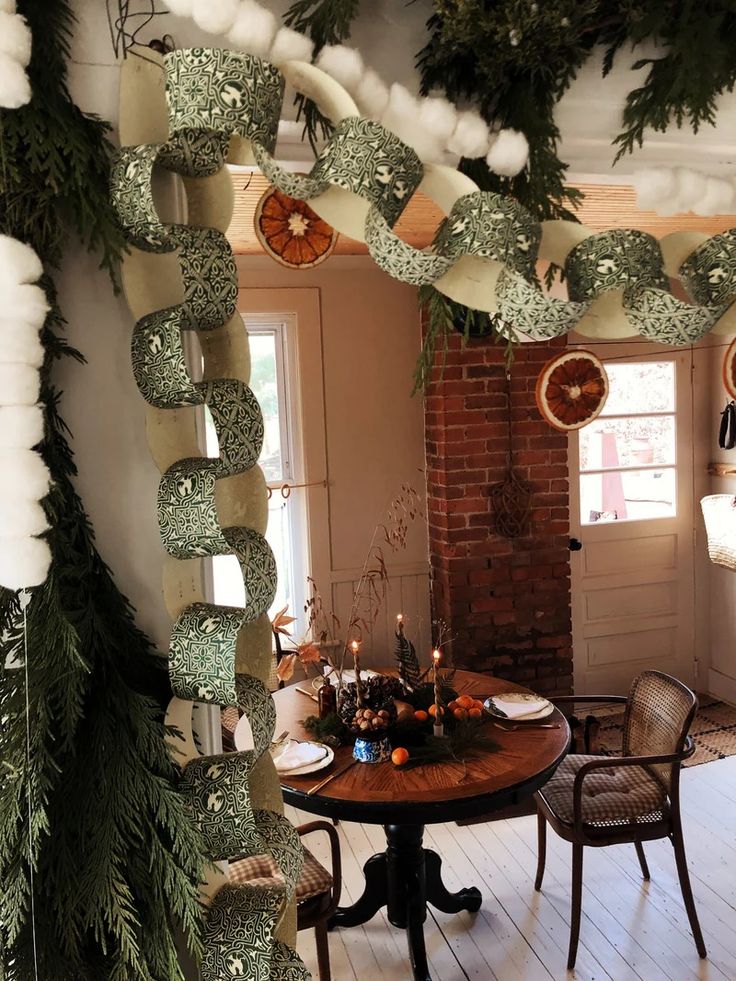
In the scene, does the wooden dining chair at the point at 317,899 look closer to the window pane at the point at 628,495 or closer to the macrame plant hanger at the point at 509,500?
the macrame plant hanger at the point at 509,500

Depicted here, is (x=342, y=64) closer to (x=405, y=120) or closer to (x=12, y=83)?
(x=405, y=120)

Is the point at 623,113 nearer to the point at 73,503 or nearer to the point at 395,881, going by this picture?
the point at 73,503

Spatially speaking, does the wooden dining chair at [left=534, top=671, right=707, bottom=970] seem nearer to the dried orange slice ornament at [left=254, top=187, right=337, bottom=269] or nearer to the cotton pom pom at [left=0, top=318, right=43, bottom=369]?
the dried orange slice ornament at [left=254, top=187, right=337, bottom=269]

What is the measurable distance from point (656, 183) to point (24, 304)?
0.74 metres

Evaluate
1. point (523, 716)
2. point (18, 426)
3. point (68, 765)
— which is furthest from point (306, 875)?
point (18, 426)

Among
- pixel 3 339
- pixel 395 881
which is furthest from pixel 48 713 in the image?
pixel 395 881

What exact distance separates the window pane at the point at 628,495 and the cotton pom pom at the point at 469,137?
415cm

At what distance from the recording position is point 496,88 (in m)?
1.09

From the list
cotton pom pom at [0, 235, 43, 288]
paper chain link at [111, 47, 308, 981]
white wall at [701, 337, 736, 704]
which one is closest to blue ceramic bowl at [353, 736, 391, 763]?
paper chain link at [111, 47, 308, 981]

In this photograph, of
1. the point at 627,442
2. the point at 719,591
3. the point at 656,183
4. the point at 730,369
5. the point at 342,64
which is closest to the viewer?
the point at 342,64

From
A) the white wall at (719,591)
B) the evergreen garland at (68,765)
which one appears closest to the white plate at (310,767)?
the evergreen garland at (68,765)

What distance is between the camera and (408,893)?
9.39 feet

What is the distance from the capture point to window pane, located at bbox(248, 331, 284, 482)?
442 centimetres

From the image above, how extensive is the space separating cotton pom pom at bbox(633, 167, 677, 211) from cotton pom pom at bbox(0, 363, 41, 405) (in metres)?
0.74
